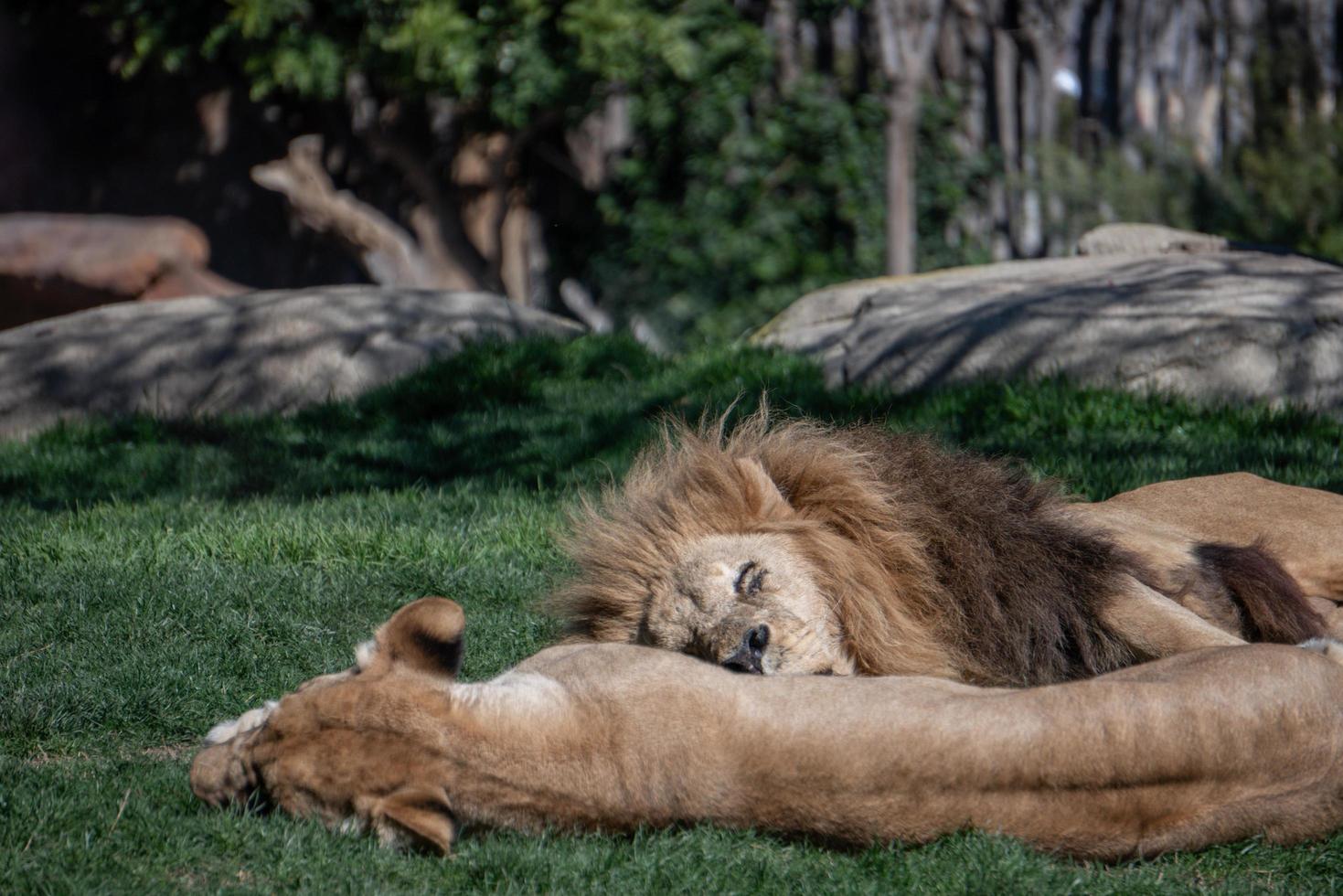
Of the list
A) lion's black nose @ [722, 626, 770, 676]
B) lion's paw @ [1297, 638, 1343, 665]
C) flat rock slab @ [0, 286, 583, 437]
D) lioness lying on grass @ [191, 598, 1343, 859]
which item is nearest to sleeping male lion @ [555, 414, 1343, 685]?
lion's black nose @ [722, 626, 770, 676]

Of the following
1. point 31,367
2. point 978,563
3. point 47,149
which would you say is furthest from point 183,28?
point 978,563

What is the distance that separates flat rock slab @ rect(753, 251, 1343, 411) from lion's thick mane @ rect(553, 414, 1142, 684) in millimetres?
2792

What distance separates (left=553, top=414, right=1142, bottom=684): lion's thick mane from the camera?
3566 mm

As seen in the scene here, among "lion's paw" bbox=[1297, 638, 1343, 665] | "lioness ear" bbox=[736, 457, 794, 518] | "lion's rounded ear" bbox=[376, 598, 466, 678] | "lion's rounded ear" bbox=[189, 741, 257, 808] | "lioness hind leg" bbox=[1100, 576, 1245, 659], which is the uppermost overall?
"lion's rounded ear" bbox=[376, 598, 466, 678]

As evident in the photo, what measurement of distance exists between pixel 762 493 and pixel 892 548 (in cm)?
37

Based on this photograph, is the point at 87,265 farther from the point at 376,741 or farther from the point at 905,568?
the point at 376,741

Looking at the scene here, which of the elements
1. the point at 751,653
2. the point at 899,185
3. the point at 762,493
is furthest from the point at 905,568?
the point at 899,185

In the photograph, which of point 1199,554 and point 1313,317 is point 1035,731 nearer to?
point 1199,554

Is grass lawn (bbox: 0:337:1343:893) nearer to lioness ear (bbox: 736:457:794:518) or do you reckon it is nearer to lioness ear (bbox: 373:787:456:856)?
lioness ear (bbox: 373:787:456:856)

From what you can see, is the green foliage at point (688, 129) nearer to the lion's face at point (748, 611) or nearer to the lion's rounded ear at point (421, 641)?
the lion's face at point (748, 611)

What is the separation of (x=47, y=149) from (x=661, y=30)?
7.32 metres

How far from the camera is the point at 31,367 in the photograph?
766 centimetres

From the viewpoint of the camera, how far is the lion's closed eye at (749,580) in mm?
3486

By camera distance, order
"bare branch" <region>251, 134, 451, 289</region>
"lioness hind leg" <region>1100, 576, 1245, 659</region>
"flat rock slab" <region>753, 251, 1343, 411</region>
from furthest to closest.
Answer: "bare branch" <region>251, 134, 451, 289</region> < "flat rock slab" <region>753, 251, 1343, 411</region> < "lioness hind leg" <region>1100, 576, 1245, 659</region>
